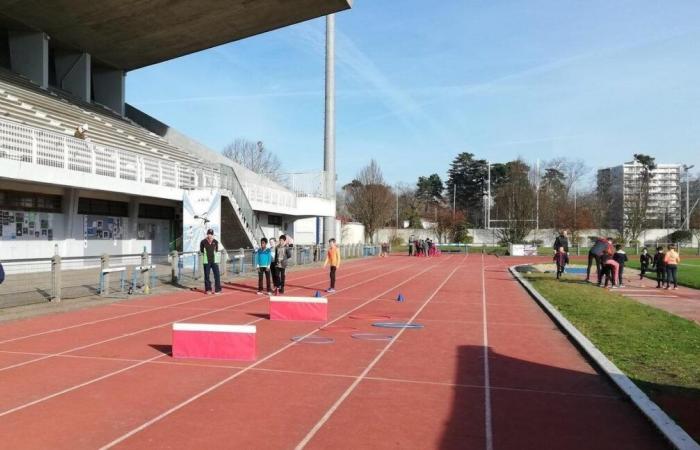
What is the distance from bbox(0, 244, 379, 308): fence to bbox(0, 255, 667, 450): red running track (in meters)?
2.40

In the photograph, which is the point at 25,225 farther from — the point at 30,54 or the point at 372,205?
the point at 372,205

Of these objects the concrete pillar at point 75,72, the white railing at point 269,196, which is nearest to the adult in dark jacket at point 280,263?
the white railing at point 269,196

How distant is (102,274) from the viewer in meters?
16.4

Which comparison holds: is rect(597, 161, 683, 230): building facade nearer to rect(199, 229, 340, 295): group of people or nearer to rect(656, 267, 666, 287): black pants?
rect(656, 267, 666, 287): black pants

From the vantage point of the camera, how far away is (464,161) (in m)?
115

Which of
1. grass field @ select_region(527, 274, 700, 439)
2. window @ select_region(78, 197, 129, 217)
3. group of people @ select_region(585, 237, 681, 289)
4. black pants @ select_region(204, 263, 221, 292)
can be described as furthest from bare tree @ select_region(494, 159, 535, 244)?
black pants @ select_region(204, 263, 221, 292)

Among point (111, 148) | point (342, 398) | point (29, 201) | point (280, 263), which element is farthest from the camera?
point (111, 148)

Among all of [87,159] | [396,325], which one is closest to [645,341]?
[396,325]

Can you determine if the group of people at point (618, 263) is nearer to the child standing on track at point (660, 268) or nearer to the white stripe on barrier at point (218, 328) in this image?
the child standing on track at point (660, 268)

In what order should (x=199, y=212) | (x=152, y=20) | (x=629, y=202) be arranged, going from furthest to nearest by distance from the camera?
(x=629, y=202)
(x=152, y=20)
(x=199, y=212)

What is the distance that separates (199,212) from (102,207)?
17.2 ft

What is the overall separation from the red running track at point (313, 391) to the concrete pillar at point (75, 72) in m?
30.7

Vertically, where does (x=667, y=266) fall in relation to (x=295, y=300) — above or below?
above

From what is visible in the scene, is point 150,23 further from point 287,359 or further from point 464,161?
point 464,161
